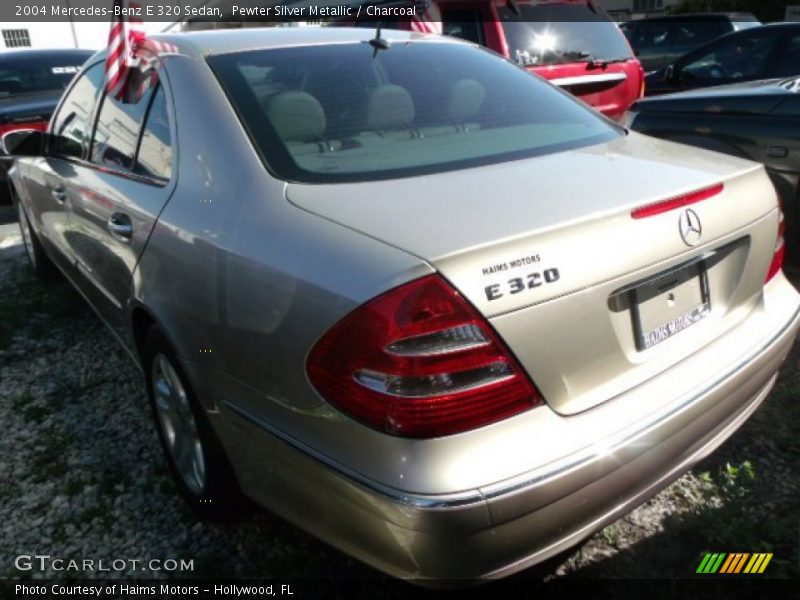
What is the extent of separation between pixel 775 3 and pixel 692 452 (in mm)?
23679

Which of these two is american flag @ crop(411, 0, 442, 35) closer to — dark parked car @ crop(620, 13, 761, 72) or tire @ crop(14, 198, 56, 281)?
tire @ crop(14, 198, 56, 281)

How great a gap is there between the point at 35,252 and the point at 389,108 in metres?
3.69

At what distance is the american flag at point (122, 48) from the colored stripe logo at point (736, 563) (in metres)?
2.72

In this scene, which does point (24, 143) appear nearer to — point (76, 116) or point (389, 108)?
point (76, 116)

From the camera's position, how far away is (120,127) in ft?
Result: 9.22

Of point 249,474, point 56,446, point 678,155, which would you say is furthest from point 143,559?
point 678,155

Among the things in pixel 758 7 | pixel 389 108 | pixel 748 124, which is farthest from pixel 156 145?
pixel 758 7

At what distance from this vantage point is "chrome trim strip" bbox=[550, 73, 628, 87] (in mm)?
6282

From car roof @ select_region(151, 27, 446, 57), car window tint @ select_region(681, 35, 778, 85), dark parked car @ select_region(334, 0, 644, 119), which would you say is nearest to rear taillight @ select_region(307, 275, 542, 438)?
car roof @ select_region(151, 27, 446, 57)

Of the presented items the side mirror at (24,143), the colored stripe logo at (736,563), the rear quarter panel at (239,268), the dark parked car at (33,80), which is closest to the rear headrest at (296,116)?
the rear quarter panel at (239,268)

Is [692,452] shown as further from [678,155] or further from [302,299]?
[302,299]

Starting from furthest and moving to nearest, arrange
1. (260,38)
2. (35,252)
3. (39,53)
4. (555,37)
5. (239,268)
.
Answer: (39,53) → (555,37) → (35,252) → (260,38) → (239,268)

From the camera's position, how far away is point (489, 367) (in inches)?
60.3

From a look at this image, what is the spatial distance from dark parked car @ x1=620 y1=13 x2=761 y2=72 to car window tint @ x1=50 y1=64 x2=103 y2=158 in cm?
1072
